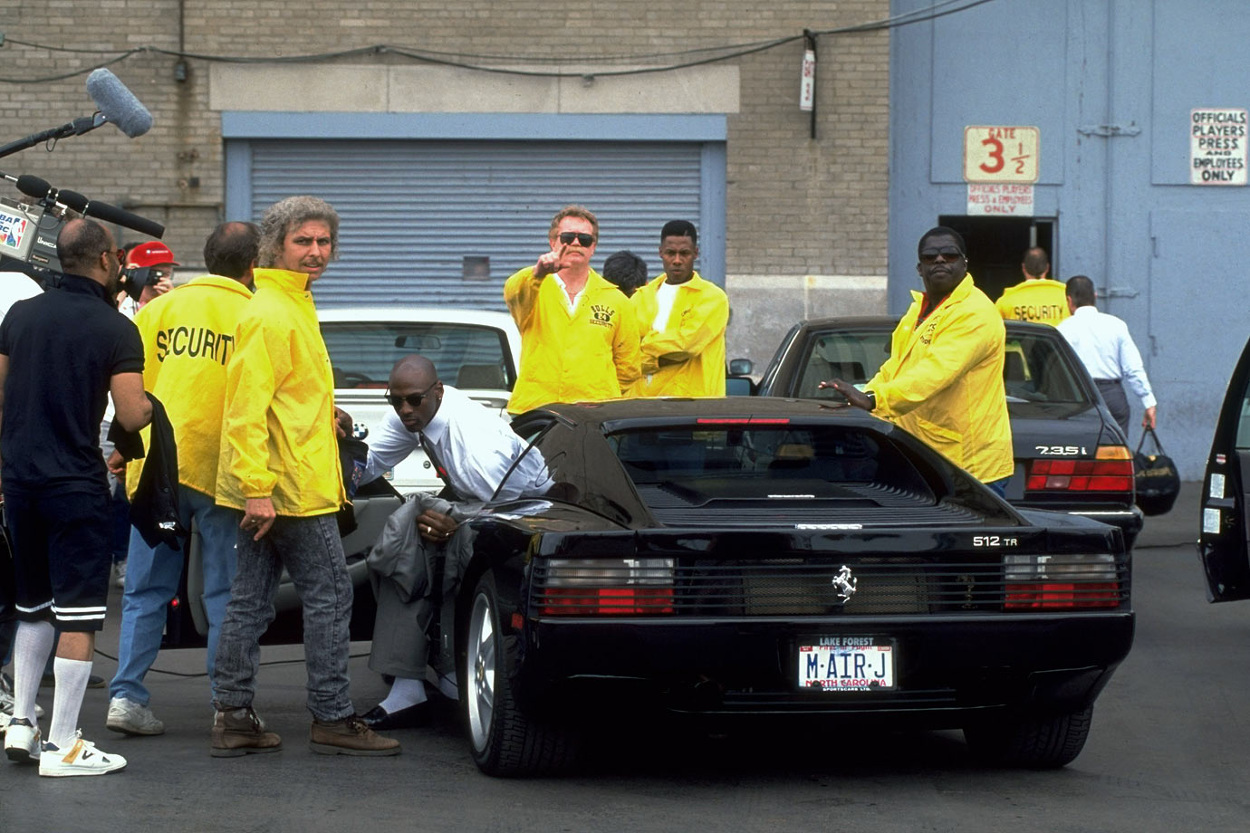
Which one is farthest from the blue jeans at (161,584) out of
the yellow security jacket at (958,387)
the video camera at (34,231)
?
the yellow security jacket at (958,387)

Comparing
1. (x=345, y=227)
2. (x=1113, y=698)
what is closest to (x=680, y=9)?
(x=345, y=227)

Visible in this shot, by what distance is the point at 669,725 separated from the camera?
19.4 feet

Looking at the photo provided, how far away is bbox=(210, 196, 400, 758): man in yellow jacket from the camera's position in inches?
253

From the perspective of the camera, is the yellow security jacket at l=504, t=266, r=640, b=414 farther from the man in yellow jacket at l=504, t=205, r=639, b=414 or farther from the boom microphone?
the boom microphone

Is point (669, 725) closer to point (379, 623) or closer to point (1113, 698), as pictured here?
point (379, 623)

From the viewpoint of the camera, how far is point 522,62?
1730 centimetres

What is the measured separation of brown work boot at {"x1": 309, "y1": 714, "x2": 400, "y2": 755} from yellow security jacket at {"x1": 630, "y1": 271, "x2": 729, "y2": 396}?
3.15 meters

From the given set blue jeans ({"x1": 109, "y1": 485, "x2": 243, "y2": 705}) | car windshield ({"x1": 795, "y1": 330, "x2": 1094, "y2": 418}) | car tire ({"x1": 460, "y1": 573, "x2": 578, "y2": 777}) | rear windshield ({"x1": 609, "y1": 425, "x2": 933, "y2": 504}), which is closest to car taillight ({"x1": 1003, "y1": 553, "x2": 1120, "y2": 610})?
rear windshield ({"x1": 609, "y1": 425, "x2": 933, "y2": 504})

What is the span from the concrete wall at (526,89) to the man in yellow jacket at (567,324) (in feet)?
27.1

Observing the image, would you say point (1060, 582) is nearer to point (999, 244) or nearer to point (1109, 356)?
point (1109, 356)

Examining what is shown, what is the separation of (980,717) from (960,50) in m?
13.1

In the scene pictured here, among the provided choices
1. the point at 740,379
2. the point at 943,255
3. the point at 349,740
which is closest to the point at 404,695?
the point at 349,740

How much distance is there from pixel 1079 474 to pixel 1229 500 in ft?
2.26

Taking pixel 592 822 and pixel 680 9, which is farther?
pixel 680 9
